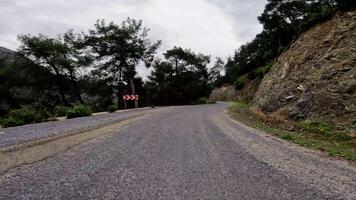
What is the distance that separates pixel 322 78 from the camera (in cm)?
1564

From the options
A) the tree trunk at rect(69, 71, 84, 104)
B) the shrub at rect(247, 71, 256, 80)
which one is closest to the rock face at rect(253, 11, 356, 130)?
the tree trunk at rect(69, 71, 84, 104)

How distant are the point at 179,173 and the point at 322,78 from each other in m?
12.0

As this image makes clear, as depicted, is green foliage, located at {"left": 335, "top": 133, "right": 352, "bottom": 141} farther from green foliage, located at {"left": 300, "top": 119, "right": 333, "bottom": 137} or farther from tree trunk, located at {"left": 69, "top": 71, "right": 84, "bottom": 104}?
tree trunk, located at {"left": 69, "top": 71, "right": 84, "bottom": 104}

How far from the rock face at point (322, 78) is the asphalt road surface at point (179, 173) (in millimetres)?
5239

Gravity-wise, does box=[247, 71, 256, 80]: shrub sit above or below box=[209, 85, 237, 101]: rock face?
above

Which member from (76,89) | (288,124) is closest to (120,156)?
(288,124)

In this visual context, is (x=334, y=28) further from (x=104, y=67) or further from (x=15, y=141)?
(x=104, y=67)

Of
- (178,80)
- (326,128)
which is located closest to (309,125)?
(326,128)

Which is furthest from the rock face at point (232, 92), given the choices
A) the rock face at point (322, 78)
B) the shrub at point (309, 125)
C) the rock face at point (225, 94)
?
the shrub at point (309, 125)

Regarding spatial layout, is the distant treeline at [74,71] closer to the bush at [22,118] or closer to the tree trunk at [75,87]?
the tree trunk at [75,87]

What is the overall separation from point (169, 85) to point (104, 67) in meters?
15.2

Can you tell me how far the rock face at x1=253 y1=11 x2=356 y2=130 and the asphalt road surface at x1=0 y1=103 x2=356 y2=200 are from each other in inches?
206

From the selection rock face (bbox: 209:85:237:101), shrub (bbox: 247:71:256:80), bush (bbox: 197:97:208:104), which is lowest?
bush (bbox: 197:97:208:104)

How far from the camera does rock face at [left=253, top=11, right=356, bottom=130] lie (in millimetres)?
13245
